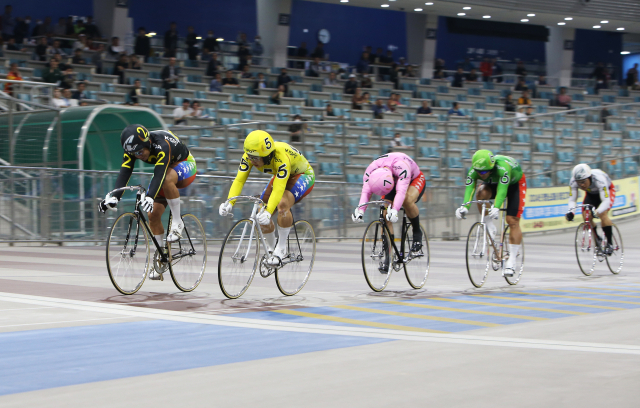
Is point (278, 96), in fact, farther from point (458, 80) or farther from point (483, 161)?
point (483, 161)

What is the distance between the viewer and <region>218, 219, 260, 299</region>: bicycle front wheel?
719 centimetres

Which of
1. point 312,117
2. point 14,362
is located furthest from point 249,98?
point 14,362

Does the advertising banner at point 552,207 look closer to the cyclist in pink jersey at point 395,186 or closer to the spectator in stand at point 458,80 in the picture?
the spectator in stand at point 458,80

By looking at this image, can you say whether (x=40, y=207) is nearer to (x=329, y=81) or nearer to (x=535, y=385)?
(x=535, y=385)

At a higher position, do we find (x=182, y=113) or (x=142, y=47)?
(x=142, y=47)

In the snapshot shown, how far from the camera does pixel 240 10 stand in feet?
107

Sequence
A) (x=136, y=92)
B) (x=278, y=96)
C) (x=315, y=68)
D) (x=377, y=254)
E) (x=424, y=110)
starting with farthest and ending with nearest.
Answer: (x=315, y=68), (x=424, y=110), (x=278, y=96), (x=136, y=92), (x=377, y=254)

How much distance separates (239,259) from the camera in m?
7.31

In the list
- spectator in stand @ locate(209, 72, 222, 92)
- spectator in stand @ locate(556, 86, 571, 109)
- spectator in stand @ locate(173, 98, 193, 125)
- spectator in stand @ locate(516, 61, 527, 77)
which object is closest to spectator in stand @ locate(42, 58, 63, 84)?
spectator in stand @ locate(173, 98, 193, 125)

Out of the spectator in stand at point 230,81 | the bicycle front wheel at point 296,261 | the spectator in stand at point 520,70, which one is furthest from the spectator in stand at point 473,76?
the bicycle front wheel at point 296,261

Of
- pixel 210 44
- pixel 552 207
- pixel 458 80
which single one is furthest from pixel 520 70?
pixel 210 44

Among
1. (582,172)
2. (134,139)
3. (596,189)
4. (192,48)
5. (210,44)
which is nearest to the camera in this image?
(134,139)

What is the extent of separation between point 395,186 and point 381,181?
297mm

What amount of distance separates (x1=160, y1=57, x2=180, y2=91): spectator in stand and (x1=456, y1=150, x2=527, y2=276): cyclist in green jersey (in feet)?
40.8
